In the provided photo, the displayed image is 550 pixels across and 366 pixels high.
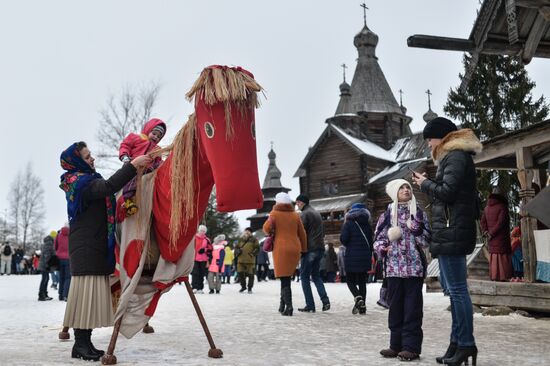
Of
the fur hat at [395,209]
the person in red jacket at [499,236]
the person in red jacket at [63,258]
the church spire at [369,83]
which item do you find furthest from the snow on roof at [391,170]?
the fur hat at [395,209]

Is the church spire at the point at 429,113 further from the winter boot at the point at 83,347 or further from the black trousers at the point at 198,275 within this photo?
the winter boot at the point at 83,347

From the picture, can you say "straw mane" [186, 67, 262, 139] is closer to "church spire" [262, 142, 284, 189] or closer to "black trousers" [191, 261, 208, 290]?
"black trousers" [191, 261, 208, 290]

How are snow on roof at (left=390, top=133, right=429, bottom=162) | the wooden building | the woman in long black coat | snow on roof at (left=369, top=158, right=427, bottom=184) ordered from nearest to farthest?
the wooden building → the woman in long black coat → snow on roof at (left=369, top=158, right=427, bottom=184) → snow on roof at (left=390, top=133, right=429, bottom=162)

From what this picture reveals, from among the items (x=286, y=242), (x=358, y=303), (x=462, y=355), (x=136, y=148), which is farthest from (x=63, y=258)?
(x=462, y=355)

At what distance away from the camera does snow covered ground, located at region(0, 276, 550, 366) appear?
4.96 meters

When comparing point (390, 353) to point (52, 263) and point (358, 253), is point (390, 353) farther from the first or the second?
point (52, 263)

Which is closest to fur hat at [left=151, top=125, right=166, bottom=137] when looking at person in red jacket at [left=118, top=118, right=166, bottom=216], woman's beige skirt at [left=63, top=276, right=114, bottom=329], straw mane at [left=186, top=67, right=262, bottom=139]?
person in red jacket at [left=118, top=118, right=166, bottom=216]

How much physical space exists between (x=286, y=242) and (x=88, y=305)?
4829 millimetres

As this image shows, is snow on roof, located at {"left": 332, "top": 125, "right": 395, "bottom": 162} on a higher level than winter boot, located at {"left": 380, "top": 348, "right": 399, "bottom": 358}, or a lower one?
higher

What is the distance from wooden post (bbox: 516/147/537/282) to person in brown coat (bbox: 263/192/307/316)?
3.61m

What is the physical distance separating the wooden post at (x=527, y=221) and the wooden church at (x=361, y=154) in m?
24.9

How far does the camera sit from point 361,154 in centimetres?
3912

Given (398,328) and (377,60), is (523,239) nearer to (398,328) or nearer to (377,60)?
(398,328)

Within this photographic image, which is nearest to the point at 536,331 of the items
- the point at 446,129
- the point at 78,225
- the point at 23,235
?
the point at 446,129
